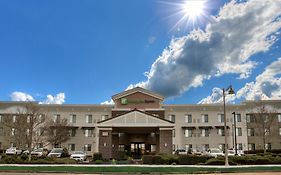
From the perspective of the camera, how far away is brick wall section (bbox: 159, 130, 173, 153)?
44.4 m

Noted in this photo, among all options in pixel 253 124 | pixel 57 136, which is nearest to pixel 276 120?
pixel 253 124

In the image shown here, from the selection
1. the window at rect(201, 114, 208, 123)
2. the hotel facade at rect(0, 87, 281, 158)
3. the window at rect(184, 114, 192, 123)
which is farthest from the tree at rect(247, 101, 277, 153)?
the window at rect(184, 114, 192, 123)

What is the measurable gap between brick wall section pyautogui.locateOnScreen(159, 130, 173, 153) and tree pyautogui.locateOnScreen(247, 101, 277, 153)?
931 inches

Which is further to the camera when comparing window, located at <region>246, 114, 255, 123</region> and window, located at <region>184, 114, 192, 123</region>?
window, located at <region>184, 114, 192, 123</region>

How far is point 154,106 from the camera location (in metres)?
55.9

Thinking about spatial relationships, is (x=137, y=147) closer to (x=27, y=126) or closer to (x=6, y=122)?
(x=27, y=126)

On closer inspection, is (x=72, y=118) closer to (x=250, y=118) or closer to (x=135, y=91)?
(x=135, y=91)

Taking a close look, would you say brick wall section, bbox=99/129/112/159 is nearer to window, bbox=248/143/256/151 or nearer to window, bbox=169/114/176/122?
window, bbox=169/114/176/122

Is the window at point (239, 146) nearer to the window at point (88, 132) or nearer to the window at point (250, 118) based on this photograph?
the window at point (250, 118)

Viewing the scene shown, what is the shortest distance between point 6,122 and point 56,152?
23558 mm

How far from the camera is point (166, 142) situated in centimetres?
4459

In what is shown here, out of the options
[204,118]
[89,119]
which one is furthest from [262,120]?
[89,119]

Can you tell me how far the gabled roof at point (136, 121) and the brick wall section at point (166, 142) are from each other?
1.15 m

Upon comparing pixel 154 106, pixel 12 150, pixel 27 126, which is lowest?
pixel 12 150
